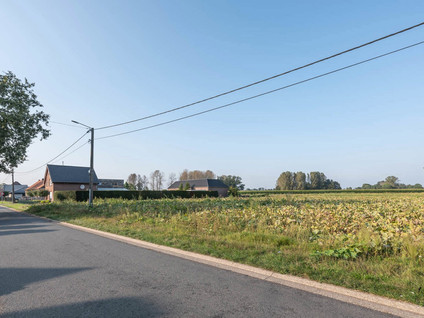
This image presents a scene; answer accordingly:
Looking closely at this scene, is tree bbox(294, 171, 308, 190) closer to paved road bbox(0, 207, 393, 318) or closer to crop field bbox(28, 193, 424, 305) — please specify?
crop field bbox(28, 193, 424, 305)

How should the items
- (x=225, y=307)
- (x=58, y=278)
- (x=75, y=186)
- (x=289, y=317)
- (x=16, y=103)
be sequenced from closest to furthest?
1. (x=289, y=317)
2. (x=225, y=307)
3. (x=58, y=278)
4. (x=16, y=103)
5. (x=75, y=186)

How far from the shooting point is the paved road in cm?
351

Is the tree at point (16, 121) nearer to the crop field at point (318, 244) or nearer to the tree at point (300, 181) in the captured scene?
the crop field at point (318, 244)

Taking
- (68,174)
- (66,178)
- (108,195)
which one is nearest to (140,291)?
(108,195)

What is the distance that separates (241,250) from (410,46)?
7.67m

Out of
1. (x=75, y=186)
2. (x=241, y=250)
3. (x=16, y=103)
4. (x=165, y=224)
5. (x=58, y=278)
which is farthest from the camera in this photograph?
(x=75, y=186)

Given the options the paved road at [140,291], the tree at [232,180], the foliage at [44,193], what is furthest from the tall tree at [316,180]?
the paved road at [140,291]

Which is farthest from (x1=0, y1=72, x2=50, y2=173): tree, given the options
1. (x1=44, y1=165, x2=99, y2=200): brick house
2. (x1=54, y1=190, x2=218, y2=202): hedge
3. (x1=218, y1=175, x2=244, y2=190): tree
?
(x1=218, y1=175, x2=244, y2=190): tree

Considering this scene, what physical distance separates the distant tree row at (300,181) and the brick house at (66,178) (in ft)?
278

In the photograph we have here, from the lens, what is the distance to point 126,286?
443cm

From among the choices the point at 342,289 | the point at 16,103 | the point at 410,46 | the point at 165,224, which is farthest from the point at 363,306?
the point at 16,103

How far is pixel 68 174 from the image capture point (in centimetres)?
5009

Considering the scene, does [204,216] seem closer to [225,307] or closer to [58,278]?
[58,278]

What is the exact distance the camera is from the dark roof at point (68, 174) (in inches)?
1889
